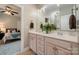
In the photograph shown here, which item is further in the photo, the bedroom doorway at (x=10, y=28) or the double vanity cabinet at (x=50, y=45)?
the bedroom doorway at (x=10, y=28)

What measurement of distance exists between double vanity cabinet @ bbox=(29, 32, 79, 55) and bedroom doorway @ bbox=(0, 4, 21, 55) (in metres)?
0.22

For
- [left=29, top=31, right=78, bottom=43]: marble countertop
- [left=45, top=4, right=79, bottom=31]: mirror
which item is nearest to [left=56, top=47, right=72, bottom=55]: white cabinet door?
[left=29, top=31, right=78, bottom=43]: marble countertop

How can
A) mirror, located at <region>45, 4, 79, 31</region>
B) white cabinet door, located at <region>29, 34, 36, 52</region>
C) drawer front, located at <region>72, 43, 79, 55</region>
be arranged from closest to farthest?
drawer front, located at <region>72, 43, 79, 55</region>
mirror, located at <region>45, 4, 79, 31</region>
white cabinet door, located at <region>29, 34, 36, 52</region>

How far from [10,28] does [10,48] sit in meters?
0.31

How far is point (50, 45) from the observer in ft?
5.45

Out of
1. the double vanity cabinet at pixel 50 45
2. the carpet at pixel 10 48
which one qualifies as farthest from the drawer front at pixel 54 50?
the carpet at pixel 10 48

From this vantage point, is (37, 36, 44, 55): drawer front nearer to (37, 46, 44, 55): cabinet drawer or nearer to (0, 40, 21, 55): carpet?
(37, 46, 44, 55): cabinet drawer

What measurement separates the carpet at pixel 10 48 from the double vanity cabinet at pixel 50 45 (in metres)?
0.20

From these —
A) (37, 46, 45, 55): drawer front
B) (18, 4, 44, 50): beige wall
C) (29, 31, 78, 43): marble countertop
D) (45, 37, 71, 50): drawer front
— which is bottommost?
(37, 46, 45, 55): drawer front

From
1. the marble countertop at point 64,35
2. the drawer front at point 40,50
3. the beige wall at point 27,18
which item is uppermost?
the beige wall at point 27,18

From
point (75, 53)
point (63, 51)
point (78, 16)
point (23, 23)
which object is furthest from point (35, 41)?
point (78, 16)

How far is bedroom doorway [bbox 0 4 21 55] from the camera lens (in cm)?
163

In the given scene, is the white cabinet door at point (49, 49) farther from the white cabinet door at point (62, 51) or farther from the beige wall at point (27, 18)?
the beige wall at point (27, 18)

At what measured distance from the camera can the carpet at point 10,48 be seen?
1643 mm
